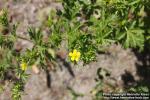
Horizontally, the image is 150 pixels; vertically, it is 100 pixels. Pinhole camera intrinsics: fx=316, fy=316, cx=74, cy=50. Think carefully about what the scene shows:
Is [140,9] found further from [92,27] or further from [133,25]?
[92,27]

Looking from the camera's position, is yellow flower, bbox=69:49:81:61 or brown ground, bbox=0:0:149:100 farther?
brown ground, bbox=0:0:149:100

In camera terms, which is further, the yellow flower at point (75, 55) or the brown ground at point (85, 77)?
the brown ground at point (85, 77)

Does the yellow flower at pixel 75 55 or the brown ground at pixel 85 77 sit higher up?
the yellow flower at pixel 75 55

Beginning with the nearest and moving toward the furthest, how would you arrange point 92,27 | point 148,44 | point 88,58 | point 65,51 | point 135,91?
point 88,58, point 92,27, point 135,91, point 148,44, point 65,51

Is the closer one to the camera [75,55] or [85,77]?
[75,55]

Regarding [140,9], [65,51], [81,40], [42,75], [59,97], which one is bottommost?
[59,97]

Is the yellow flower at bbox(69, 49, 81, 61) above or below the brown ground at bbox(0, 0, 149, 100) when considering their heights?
above

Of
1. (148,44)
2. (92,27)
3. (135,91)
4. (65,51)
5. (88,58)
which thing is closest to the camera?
(88,58)

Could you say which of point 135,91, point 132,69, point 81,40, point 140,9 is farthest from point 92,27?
point 132,69

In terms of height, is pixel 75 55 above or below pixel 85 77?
above

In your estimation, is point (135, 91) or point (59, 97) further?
point (59, 97)

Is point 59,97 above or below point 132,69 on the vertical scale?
below
